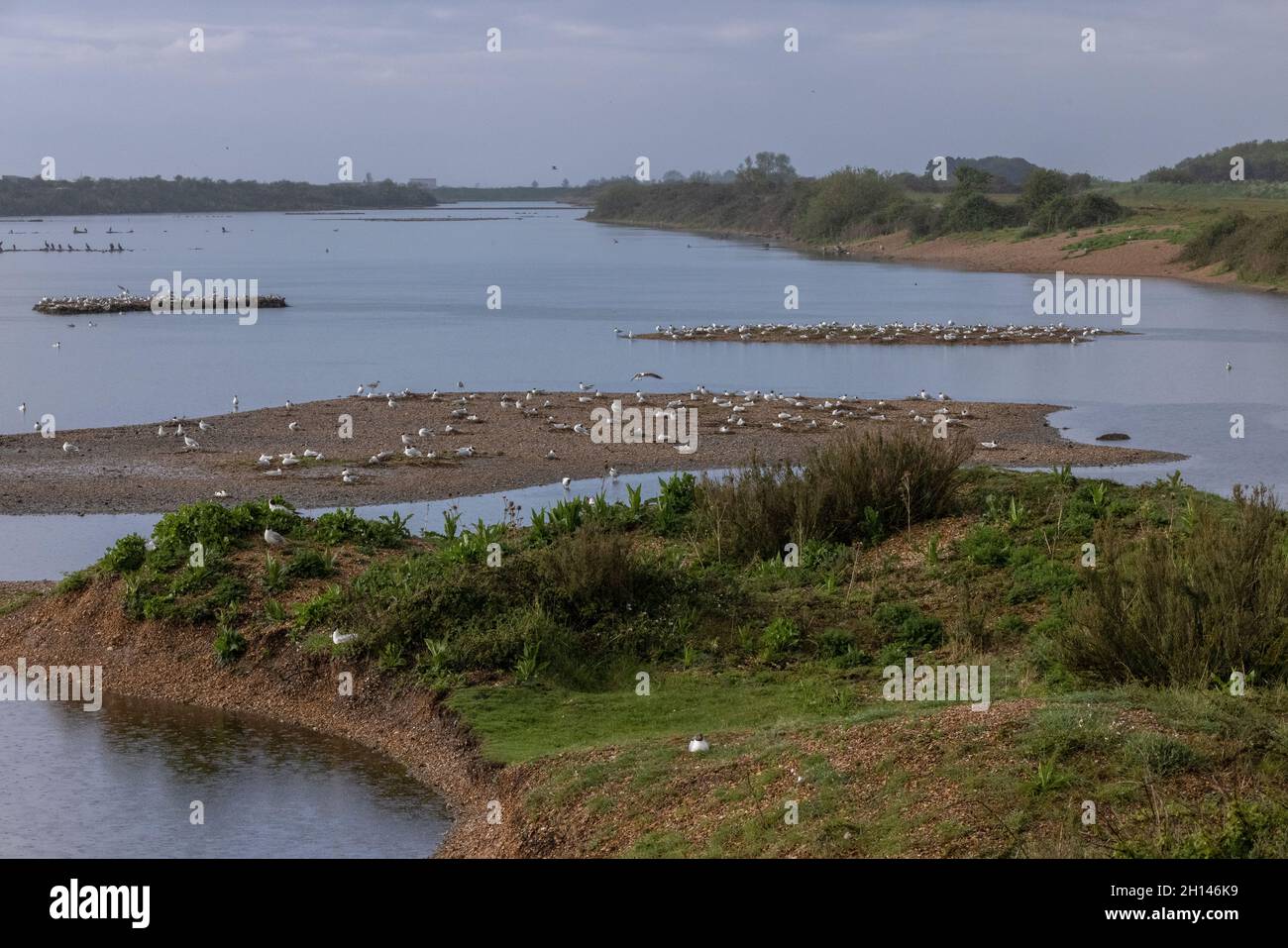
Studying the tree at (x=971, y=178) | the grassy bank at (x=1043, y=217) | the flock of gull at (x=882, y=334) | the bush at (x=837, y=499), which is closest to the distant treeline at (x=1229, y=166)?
the grassy bank at (x=1043, y=217)

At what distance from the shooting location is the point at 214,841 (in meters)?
10.8

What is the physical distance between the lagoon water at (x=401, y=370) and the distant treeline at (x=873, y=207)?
12214mm

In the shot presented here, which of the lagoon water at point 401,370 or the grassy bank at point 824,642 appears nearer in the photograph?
the grassy bank at point 824,642

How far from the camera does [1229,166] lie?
166 meters

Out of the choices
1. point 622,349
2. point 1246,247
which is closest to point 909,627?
point 622,349

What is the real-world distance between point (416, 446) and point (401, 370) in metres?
16.0

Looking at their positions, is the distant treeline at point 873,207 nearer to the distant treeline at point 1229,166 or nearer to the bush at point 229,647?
the distant treeline at point 1229,166

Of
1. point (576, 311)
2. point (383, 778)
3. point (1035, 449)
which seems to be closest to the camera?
point (383, 778)

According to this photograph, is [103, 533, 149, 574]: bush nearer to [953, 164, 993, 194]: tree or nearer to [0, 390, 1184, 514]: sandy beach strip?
[0, 390, 1184, 514]: sandy beach strip

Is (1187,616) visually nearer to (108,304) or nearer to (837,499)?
(837,499)

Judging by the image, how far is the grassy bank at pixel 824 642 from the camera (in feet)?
28.3
